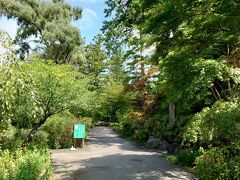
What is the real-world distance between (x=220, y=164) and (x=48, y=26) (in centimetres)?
2369

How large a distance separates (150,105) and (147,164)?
420 inches

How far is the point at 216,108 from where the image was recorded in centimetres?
1026

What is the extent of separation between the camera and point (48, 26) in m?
30.6

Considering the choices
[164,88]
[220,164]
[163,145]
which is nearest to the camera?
[220,164]

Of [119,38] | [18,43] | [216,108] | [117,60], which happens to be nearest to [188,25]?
[216,108]

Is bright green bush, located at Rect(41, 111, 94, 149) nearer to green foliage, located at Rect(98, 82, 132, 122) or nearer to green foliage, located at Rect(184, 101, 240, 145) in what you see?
green foliage, located at Rect(184, 101, 240, 145)

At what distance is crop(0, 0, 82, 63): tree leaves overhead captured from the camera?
3039 cm

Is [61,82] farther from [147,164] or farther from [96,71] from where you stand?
Answer: [96,71]

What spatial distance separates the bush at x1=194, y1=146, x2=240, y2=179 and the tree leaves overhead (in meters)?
22.4

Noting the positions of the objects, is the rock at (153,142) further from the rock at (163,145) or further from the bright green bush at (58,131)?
the bright green bush at (58,131)

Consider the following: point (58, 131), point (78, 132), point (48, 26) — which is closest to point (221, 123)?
point (78, 132)

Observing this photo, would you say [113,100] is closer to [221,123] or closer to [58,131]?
[58,131]

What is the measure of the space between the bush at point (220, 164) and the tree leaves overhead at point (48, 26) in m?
22.4

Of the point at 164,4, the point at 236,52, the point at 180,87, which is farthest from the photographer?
the point at 236,52
